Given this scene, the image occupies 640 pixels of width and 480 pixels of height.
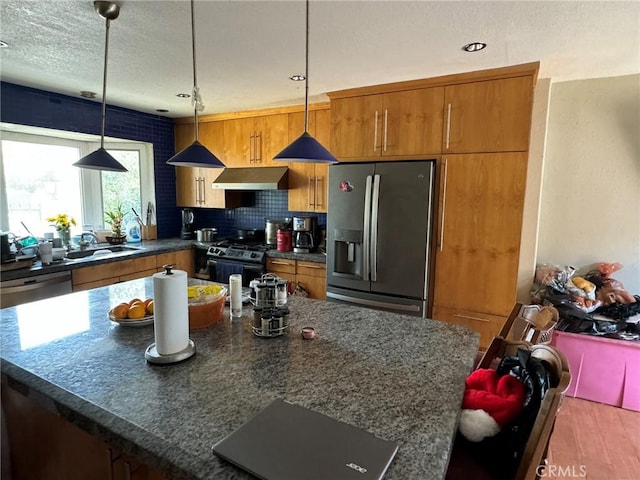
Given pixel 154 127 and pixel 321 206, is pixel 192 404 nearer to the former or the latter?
pixel 321 206

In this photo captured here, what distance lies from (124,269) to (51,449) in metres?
2.33

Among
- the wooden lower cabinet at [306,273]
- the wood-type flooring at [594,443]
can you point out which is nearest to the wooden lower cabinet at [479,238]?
the wood-type flooring at [594,443]

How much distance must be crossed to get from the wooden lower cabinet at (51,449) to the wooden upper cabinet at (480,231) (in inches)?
92.5

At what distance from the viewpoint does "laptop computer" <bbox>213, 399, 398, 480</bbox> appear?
0.74 metres

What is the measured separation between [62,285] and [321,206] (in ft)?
7.69

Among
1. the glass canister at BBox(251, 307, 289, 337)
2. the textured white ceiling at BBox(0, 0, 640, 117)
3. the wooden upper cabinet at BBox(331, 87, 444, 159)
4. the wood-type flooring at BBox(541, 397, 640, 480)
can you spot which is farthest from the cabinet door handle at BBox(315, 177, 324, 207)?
the wood-type flooring at BBox(541, 397, 640, 480)

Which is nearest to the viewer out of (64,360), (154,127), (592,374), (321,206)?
(64,360)

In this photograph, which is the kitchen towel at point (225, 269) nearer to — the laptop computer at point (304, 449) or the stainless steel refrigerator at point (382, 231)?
the stainless steel refrigerator at point (382, 231)

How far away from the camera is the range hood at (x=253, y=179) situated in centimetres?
355

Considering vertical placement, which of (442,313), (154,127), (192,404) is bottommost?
(442,313)

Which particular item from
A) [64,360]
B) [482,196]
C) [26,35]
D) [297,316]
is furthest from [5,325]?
[482,196]

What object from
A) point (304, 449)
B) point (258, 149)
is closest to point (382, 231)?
point (258, 149)

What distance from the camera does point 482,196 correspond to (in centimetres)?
256

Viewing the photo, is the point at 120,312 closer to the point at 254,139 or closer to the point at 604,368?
the point at 254,139
